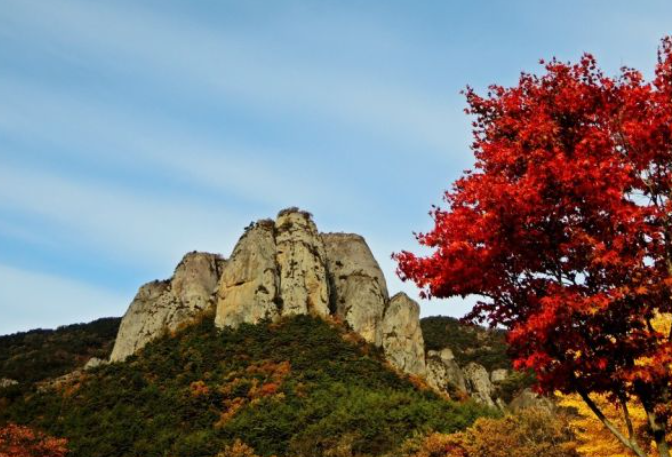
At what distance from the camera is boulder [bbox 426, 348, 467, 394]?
54.3 metres

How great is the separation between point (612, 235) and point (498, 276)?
1900mm

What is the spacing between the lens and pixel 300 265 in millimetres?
58531

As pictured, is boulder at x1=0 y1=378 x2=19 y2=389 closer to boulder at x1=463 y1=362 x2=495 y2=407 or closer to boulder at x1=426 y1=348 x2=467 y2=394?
boulder at x1=426 y1=348 x2=467 y2=394

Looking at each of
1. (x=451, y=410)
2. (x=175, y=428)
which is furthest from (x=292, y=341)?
(x=451, y=410)

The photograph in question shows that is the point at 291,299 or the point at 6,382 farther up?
the point at 291,299

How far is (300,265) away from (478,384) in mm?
22151

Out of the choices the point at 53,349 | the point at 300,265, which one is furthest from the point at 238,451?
the point at 53,349

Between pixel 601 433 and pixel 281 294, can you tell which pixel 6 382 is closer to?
pixel 281 294

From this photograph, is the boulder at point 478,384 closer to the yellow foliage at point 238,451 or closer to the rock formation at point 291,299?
the rock formation at point 291,299

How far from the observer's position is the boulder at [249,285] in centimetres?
5425

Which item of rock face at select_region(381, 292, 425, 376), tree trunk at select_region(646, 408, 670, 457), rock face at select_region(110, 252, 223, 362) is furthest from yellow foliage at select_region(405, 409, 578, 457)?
rock face at select_region(110, 252, 223, 362)

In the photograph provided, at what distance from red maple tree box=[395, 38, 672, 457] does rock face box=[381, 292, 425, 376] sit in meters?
43.3

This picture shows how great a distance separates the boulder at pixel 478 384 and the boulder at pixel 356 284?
11.4 m

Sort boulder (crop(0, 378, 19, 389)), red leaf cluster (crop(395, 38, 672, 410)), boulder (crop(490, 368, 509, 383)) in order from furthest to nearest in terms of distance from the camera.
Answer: boulder (crop(490, 368, 509, 383)) → boulder (crop(0, 378, 19, 389)) → red leaf cluster (crop(395, 38, 672, 410))
